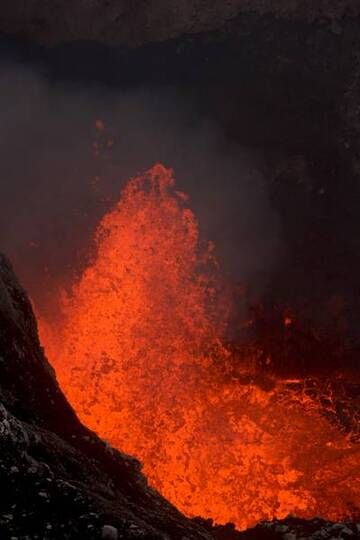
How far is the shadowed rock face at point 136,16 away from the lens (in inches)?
849

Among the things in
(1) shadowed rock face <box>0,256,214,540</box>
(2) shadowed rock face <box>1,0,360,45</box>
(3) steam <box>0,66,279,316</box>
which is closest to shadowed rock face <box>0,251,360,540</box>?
(1) shadowed rock face <box>0,256,214,540</box>

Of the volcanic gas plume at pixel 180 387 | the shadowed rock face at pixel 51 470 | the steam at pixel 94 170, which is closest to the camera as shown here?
the shadowed rock face at pixel 51 470

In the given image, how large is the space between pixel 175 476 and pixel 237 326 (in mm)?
5600

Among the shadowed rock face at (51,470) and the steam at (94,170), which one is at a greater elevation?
the steam at (94,170)

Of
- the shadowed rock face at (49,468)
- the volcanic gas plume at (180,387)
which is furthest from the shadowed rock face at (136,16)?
the shadowed rock face at (49,468)

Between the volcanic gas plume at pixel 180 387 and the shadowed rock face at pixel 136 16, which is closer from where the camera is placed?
the volcanic gas plume at pixel 180 387

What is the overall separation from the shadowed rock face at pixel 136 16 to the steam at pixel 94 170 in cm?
209

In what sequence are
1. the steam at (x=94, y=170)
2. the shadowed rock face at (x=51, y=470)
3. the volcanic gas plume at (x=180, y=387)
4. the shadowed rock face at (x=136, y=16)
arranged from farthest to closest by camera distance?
1. the shadowed rock face at (x=136, y=16)
2. the steam at (x=94, y=170)
3. the volcanic gas plume at (x=180, y=387)
4. the shadowed rock face at (x=51, y=470)

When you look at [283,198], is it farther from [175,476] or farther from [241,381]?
[175,476]

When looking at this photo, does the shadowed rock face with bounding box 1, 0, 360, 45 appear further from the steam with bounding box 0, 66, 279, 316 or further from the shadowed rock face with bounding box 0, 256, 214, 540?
the shadowed rock face with bounding box 0, 256, 214, 540

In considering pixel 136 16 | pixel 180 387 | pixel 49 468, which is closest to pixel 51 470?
pixel 49 468

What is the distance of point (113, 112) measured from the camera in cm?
2202

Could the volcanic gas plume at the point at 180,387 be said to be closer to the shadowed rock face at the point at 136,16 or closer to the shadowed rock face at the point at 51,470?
the shadowed rock face at the point at 136,16

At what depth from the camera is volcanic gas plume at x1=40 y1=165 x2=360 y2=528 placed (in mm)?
17531
